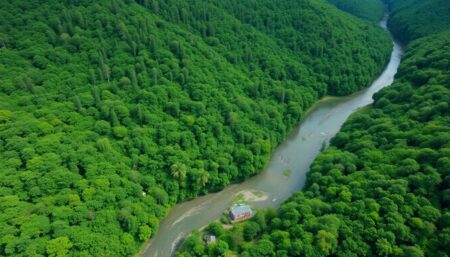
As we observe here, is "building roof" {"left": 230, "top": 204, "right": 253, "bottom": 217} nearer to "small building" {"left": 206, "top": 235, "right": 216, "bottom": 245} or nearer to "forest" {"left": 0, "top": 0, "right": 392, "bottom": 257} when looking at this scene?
"small building" {"left": 206, "top": 235, "right": 216, "bottom": 245}

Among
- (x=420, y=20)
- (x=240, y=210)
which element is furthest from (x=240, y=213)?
(x=420, y=20)

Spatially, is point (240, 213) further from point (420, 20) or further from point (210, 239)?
point (420, 20)

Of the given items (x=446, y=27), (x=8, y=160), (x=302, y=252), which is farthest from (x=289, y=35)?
(x=8, y=160)

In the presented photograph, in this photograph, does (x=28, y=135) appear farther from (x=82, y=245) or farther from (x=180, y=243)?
(x=180, y=243)

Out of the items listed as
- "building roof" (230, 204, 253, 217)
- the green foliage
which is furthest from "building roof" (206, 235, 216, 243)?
the green foliage

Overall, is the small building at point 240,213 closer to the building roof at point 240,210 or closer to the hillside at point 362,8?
the building roof at point 240,210

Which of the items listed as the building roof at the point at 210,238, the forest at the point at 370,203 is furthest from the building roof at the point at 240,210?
the building roof at the point at 210,238
